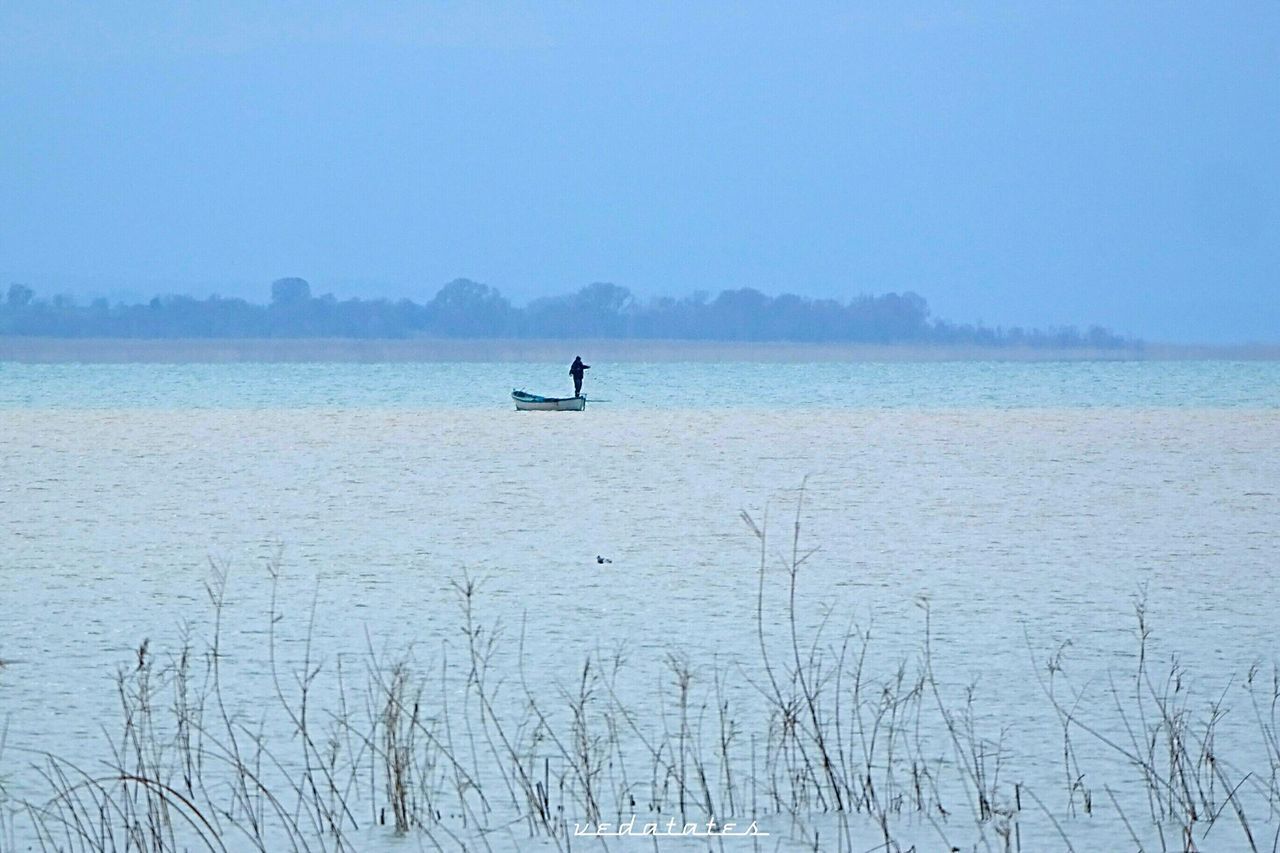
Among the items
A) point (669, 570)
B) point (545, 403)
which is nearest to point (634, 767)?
point (669, 570)

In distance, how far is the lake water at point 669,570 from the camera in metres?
10.0

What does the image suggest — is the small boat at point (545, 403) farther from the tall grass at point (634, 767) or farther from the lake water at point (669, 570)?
the tall grass at point (634, 767)

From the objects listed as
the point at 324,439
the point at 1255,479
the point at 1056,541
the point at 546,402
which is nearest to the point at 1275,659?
the point at 1056,541

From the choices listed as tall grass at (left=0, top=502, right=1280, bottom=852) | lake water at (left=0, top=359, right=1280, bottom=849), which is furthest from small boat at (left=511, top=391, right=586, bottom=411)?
tall grass at (left=0, top=502, right=1280, bottom=852)

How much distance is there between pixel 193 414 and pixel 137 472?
3039 centimetres

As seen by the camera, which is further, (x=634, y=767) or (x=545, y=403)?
(x=545, y=403)

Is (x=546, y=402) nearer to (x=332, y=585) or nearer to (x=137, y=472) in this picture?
(x=137, y=472)

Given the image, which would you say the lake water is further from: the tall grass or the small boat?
the small boat

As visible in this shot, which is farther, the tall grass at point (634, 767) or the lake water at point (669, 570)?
the lake water at point (669, 570)

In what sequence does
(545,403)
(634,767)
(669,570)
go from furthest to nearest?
(545,403)
(669,570)
(634,767)

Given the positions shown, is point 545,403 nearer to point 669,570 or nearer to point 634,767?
point 669,570

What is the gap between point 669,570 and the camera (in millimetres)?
16859

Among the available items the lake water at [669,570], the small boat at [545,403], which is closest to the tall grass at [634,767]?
the lake water at [669,570]

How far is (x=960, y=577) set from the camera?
643 inches
